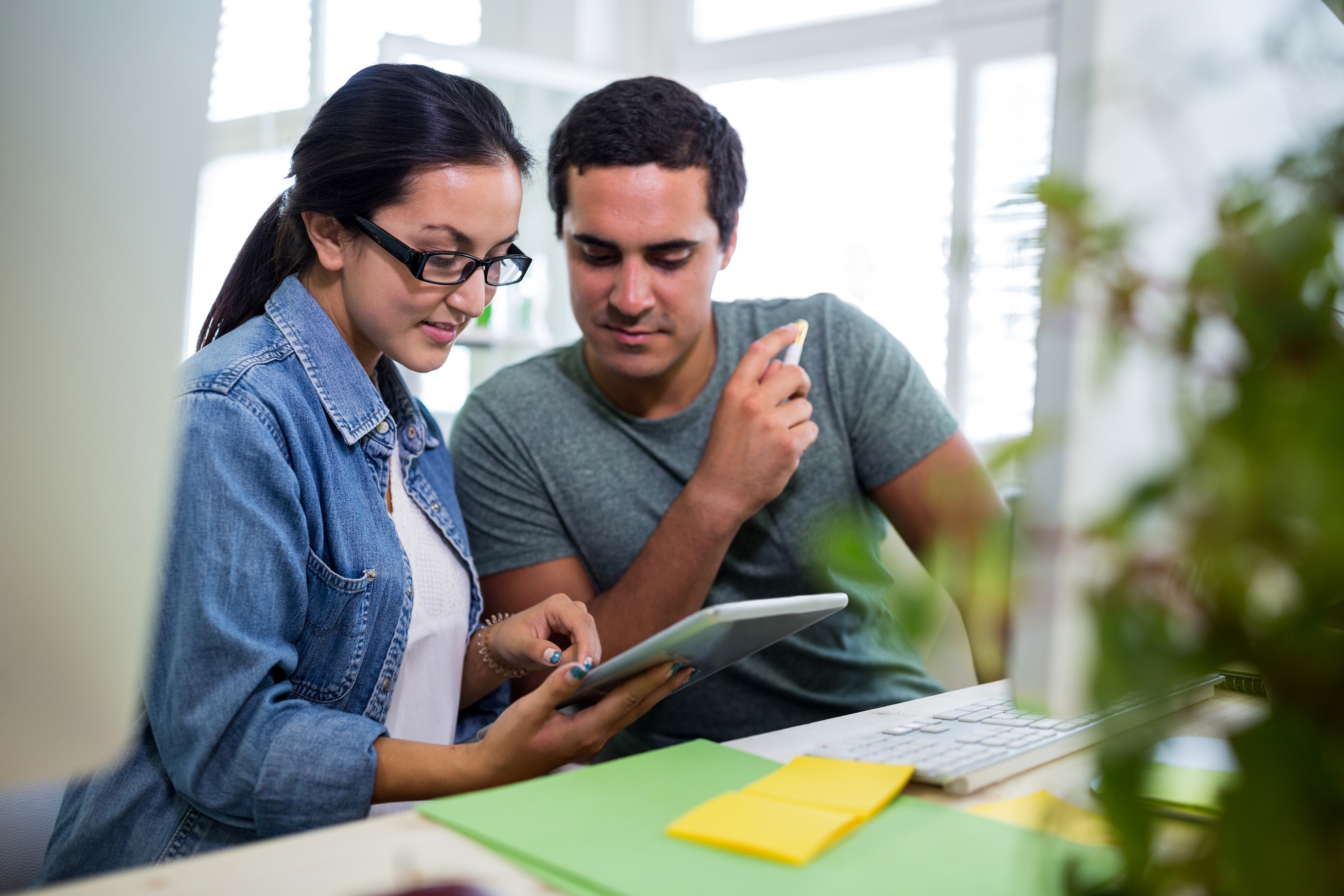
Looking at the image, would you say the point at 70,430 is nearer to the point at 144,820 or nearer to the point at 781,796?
the point at 781,796

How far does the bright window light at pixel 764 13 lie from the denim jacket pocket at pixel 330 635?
9.14 ft

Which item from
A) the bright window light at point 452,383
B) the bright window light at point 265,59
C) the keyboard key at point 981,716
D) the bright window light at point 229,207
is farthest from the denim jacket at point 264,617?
the bright window light at point 265,59

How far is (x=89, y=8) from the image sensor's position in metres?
0.33

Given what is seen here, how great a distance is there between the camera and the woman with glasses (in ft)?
2.59

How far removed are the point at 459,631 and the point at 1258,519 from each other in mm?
985

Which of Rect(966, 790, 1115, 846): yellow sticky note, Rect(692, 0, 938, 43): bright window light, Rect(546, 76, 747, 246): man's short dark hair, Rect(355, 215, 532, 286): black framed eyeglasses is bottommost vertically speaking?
Rect(966, 790, 1115, 846): yellow sticky note

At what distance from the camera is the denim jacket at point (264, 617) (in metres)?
0.78

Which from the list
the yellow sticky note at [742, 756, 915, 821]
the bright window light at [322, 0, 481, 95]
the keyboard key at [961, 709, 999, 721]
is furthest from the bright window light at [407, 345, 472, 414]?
the yellow sticky note at [742, 756, 915, 821]

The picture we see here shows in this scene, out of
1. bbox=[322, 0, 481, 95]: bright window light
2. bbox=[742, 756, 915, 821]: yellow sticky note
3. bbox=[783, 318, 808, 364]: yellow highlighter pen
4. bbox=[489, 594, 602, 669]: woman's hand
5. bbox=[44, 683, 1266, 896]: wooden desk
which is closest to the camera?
bbox=[44, 683, 1266, 896]: wooden desk

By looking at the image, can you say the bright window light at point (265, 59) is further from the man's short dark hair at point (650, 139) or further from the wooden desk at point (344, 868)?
the wooden desk at point (344, 868)

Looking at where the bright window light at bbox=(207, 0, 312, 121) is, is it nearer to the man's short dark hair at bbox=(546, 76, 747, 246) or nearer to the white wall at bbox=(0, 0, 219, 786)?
the man's short dark hair at bbox=(546, 76, 747, 246)

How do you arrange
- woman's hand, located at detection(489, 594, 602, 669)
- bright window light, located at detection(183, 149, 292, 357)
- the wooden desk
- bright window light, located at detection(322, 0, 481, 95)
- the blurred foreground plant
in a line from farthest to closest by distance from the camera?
bright window light, located at detection(322, 0, 481, 95)
bright window light, located at detection(183, 149, 292, 357)
woman's hand, located at detection(489, 594, 602, 669)
the wooden desk
the blurred foreground plant

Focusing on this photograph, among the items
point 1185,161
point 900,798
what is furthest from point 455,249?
point 1185,161

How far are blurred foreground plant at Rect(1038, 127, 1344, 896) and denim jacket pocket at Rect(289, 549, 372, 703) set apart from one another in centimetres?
75
